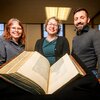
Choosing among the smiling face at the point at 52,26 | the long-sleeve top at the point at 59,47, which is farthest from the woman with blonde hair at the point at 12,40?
the smiling face at the point at 52,26

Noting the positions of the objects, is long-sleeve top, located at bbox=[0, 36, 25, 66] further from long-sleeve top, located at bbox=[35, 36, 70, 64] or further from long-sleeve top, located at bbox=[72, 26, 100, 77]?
long-sleeve top, located at bbox=[72, 26, 100, 77]

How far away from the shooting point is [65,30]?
977cm

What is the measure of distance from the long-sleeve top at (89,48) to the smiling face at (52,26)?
1.22 feet

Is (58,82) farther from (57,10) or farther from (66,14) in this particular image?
(66,14)

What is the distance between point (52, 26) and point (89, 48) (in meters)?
0.53

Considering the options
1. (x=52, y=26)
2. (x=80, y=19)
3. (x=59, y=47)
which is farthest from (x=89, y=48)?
(x=52, y=26)

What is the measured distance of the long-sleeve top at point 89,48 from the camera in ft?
4.42

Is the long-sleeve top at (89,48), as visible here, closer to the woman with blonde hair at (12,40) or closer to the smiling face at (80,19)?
the smiling face at (80,19)

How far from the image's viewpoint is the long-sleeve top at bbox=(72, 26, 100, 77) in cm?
135

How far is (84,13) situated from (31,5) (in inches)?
191

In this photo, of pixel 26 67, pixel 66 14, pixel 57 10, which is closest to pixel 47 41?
pixel 26 67

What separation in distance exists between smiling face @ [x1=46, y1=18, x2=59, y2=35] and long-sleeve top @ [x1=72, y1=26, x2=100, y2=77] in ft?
1.22

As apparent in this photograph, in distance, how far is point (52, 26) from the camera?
183cm

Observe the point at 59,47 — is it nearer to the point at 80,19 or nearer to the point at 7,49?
the point at 80,19
